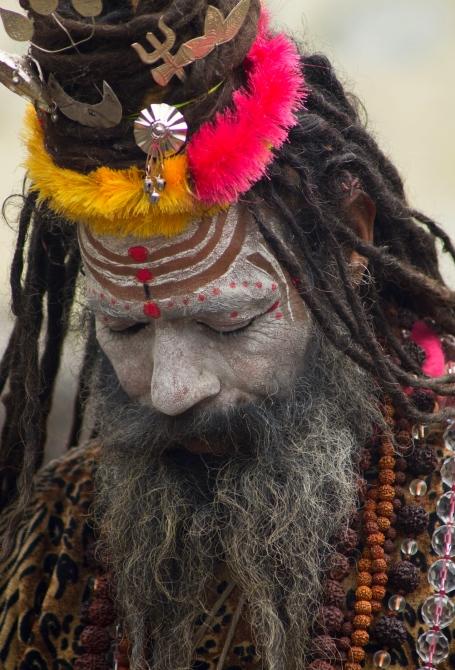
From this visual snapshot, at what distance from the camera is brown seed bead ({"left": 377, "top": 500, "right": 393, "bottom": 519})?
2686mm

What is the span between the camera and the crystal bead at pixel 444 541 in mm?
2629

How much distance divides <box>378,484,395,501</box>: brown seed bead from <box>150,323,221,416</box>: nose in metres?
0.40

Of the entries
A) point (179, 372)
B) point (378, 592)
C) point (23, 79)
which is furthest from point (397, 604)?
point (23, 79)

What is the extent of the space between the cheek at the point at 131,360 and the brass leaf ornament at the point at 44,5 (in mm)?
696

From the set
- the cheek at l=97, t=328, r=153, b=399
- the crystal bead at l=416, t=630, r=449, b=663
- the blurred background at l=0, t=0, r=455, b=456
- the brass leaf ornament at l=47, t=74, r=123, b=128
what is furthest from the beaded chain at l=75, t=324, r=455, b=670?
the blurred background at l=0, t=0, r=455, b=456

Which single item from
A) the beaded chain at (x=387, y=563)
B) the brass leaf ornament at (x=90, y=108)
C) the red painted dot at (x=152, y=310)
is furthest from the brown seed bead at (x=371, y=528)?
the brass leaf ornament at (x=90, y=108)

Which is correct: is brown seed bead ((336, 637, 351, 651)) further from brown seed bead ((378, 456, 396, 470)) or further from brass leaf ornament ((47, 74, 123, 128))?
brass leaf ornament ((47, 74, 123, 128))

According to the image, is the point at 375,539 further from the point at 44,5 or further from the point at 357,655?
the point at 44,5

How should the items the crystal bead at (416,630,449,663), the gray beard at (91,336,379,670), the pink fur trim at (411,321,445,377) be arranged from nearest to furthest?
the crystal bead at (416,630,449,663), the gray beard at (91,336,379,670), the pink fur trim at (411,321,445,377)

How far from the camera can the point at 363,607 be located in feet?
8.59

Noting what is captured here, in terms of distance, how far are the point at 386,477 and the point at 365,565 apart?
187 mm

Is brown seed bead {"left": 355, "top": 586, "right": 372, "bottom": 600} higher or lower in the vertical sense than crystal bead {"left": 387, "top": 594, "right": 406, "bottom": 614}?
higher

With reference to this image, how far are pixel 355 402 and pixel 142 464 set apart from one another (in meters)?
0.47

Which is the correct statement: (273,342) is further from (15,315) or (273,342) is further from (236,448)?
(15,315)
